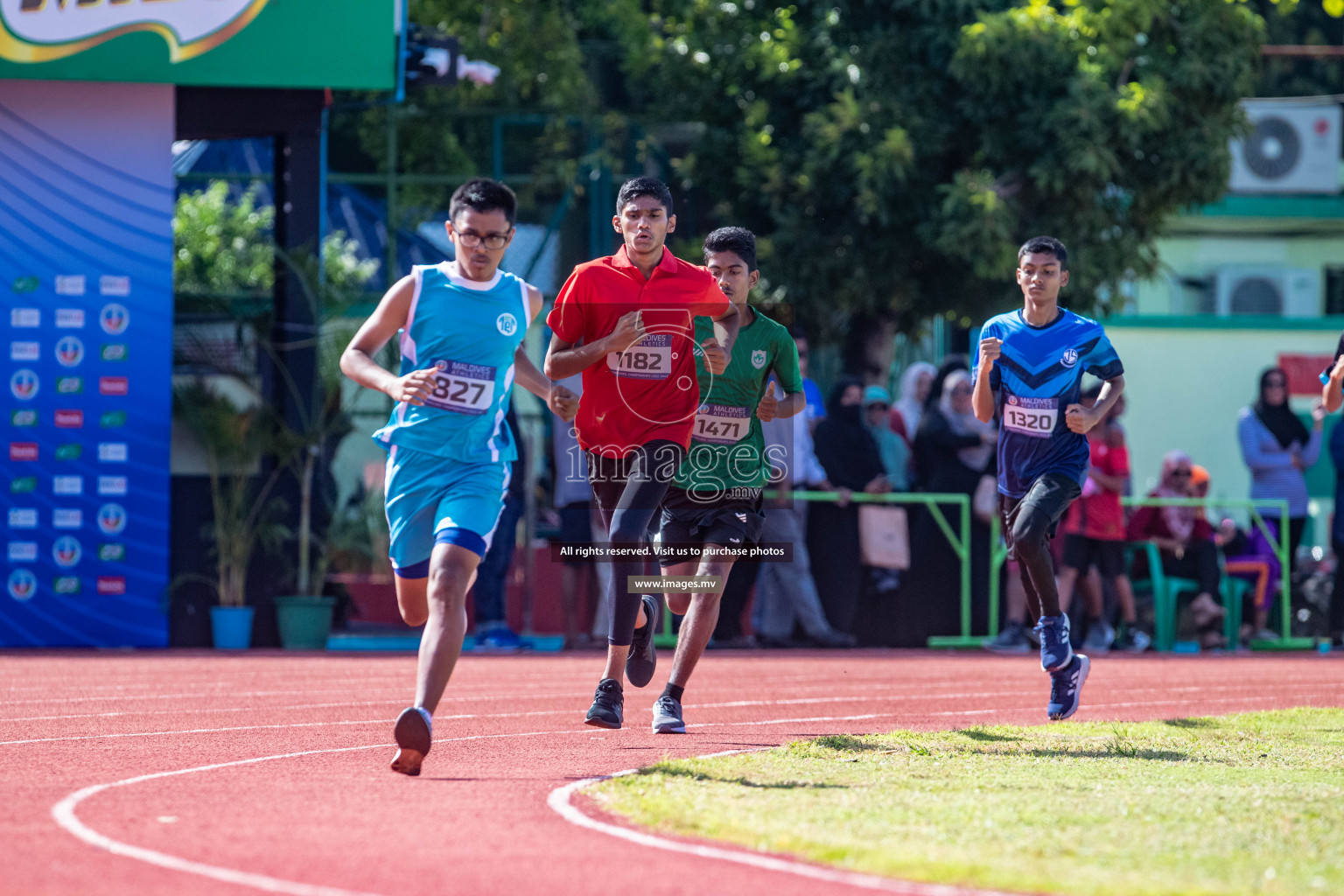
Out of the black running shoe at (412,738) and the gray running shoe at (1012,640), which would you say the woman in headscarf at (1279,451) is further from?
the black running shoe at (412,738)

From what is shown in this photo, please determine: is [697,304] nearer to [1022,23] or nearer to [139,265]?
[139,265]

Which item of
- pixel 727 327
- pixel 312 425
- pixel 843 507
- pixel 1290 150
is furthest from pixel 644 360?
pixel 1290 150

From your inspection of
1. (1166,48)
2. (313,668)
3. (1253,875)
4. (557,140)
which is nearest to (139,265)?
(313,668)

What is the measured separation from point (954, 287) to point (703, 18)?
411cm

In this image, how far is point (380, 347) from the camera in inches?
266

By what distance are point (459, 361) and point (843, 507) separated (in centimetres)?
878

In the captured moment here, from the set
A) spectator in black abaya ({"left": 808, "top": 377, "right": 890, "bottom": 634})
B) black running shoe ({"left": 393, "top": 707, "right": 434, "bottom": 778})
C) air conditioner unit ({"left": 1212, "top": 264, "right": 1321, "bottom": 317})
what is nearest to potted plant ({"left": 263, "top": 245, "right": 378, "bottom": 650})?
spectator in black abaya ({"left": 808, "top": 377, "right": 890, "bottom": 634})

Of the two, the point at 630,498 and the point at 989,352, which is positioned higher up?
the point at 989,352

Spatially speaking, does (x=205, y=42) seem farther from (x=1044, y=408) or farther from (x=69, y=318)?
(x=1044, y=408)

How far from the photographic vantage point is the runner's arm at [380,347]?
6.41m

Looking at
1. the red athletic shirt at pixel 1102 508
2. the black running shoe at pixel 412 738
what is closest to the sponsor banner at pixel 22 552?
the red athletic shirt at pixel 1102 508

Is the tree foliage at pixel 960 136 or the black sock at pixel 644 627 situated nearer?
the black sock at pixel 644 627

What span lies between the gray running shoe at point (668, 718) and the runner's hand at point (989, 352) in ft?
7.37

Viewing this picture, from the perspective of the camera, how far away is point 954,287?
18.7 metres
